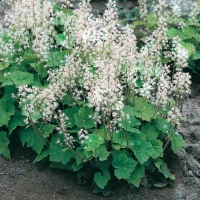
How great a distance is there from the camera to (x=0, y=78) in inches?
214

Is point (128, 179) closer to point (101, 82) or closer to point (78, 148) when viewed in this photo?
point (78, 148)

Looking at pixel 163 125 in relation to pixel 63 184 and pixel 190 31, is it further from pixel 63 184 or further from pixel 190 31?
pixel 190 31

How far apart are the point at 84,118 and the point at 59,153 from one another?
1.69 feet

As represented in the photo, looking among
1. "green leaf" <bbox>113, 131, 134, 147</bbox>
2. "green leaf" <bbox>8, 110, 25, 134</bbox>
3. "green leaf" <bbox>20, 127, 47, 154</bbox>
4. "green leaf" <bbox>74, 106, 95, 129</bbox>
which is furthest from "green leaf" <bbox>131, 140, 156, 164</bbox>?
"green leaf" <bbox>8, 110, 25, 134</bbox>

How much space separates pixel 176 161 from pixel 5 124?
7.44ft

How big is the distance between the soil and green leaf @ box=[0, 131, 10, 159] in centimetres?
16

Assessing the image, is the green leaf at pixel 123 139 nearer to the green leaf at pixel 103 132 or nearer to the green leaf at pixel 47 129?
the green leaf at pixel 103 132

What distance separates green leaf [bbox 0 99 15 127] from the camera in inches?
201

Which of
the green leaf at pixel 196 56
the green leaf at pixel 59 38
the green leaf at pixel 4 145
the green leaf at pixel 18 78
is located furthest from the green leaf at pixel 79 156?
the green leaf at pixel 196 56

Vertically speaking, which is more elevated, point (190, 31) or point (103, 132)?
point (190, 31)

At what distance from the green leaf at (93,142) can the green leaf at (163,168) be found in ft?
2.75

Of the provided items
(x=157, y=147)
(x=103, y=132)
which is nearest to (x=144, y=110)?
(x=157, y=147)

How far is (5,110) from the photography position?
521 cm

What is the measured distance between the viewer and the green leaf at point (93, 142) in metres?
4.60
